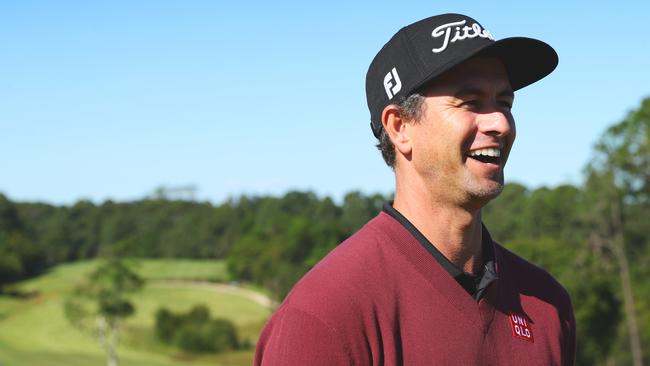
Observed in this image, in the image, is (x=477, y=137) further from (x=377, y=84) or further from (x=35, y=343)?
(x=35, y=343)

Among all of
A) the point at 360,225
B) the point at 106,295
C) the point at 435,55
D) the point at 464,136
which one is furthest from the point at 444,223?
the point at 360,225

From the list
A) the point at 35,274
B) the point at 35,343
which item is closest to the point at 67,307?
the point at 35,343

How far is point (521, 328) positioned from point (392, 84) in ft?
3.17

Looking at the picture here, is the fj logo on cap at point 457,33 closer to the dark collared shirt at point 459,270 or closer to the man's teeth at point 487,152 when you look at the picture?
the man's teeth at point 487,152

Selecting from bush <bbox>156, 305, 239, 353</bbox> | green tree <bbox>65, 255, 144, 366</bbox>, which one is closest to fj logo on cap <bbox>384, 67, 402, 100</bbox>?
green tree <bbox>65, 255, 144, 366</bbox>

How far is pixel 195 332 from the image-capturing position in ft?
250

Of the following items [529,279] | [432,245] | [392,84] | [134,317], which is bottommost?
[134,317]

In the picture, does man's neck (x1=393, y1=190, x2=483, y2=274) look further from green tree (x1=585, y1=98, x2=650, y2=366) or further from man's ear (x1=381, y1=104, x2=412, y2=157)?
green tree (x1=585, y1=98, x2=650, y2=366)

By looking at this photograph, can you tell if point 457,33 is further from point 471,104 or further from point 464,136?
point 464,136

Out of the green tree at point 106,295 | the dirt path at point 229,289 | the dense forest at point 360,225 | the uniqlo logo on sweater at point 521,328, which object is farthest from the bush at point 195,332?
the uniqlo logo on sweater at point 521,328

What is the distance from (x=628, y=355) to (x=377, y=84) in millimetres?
64212

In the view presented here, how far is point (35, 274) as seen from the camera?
370 feet

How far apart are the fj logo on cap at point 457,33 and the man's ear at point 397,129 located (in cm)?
27

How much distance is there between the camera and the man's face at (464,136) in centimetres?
310
